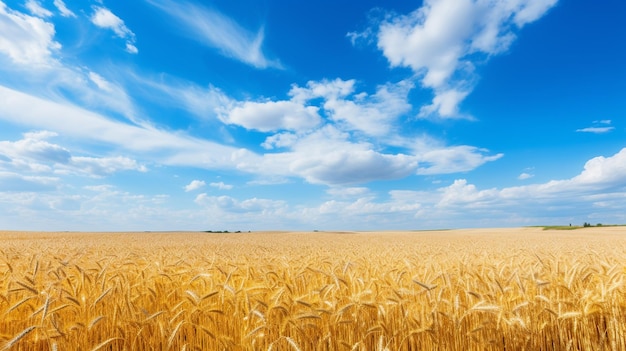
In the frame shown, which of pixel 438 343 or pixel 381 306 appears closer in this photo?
pixel 438 343

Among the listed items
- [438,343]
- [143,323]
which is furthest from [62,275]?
[438,343]

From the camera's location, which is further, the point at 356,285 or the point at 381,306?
the point at 356,285

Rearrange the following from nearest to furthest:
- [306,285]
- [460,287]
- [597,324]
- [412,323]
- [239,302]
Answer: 1. [412,323]
2. [239,302]
3. [597,324]
4. [460,287]
5. [306,285]

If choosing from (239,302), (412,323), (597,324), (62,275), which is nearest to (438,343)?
(412,323)

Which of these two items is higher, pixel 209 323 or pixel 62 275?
pixel 62 275

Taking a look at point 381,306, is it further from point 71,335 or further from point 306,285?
point 71,335

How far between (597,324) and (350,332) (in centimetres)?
305

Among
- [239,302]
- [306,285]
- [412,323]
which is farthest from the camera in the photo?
[306,285]

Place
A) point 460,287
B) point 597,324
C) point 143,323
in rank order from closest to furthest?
1. point 143,323
2. point 597,324
3. point 460,287

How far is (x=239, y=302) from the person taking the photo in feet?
13.1

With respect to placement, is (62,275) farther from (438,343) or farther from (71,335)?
(438,343)

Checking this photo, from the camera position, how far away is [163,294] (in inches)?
187

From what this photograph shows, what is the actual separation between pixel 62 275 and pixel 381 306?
14.6 feet

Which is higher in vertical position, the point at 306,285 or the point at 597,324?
the point at 306,285
